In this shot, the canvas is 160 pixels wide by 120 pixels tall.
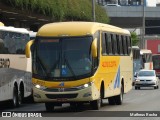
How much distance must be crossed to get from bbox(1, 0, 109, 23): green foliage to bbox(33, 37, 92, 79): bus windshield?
17.9 m

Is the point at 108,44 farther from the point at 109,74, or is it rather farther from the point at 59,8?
the point at 59,8

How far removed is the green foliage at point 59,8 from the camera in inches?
1829

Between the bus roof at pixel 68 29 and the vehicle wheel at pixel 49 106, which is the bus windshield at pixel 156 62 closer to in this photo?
the vehicle wheel at pixel 49 106

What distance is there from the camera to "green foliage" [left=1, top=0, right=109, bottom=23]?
4645 cm

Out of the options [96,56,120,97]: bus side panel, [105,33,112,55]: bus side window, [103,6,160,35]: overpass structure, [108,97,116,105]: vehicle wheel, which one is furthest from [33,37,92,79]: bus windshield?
[103,6,160,35]: overpass structure

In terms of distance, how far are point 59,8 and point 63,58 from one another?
30.2 m

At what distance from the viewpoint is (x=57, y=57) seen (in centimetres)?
2539

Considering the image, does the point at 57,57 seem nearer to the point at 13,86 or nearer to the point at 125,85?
the point at 13,86

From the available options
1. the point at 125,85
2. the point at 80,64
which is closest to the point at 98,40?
the point at 80,64

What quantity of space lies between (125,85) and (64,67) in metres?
8.04

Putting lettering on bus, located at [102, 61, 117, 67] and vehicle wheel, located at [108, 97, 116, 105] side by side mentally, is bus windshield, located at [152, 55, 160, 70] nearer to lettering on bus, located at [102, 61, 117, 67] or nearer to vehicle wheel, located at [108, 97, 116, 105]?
vehicle wheel, located at [108, 97, 116, 105]

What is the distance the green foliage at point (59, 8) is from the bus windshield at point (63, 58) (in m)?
17.9

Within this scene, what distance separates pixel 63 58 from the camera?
25359 millimetres

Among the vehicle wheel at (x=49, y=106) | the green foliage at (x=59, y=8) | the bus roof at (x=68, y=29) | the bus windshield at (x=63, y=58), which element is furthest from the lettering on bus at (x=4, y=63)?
the green foliage at (x=59, y=8)
